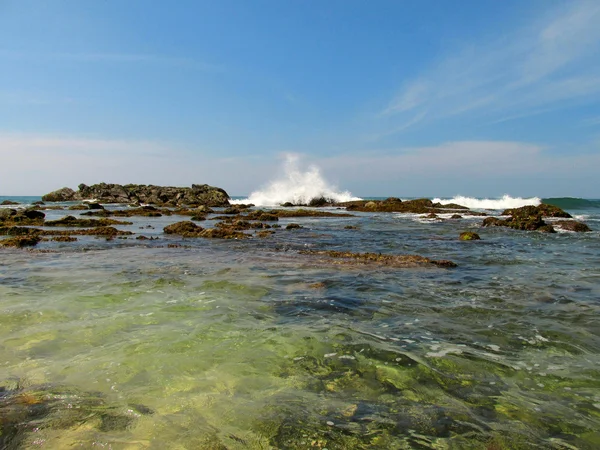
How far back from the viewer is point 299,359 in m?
4.88

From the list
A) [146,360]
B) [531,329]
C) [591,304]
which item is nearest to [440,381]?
[531,329]

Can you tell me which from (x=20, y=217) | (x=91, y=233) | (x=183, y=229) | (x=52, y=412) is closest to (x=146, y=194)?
(x=20, y=217)

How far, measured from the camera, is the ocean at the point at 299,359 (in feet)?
10.9

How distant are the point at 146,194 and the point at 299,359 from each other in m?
70.1

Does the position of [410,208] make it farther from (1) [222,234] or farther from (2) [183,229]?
(2) [183,229]

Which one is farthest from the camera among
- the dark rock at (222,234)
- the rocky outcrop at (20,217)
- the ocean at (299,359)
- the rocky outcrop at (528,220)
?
the rocky outcrop at (20,217)

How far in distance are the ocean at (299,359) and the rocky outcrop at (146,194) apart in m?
51.1

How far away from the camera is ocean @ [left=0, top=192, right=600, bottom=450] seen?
3.32 m

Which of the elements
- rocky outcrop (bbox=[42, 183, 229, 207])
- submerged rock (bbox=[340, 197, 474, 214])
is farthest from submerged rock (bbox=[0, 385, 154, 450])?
rocky outcrop (bbox=[42, 183, 229, 207])

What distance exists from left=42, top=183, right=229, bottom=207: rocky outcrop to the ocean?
168ft

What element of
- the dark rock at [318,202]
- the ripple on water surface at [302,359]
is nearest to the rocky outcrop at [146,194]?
the dark rock at [318,202]

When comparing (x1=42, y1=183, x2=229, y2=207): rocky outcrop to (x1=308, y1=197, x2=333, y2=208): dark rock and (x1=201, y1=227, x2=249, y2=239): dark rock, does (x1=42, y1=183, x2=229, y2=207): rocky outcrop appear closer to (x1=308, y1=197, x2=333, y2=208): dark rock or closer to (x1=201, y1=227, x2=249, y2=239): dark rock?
(x1=308, y1=197, x2=333, y2=208): dark rock

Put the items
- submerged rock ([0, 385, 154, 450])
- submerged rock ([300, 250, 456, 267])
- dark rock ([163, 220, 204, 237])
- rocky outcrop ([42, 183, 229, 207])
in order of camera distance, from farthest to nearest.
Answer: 1. rocky outcrop ([42, 183, 229, 207])
2. dark rock ([163, 220, 204, 237])
3. submerged rock ([300, 250, 456, 267])
4. submerged rock ([0, 385, 154, 450])

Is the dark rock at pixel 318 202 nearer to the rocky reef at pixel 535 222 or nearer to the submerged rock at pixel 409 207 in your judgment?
the submerged rock at pixel 409 207
